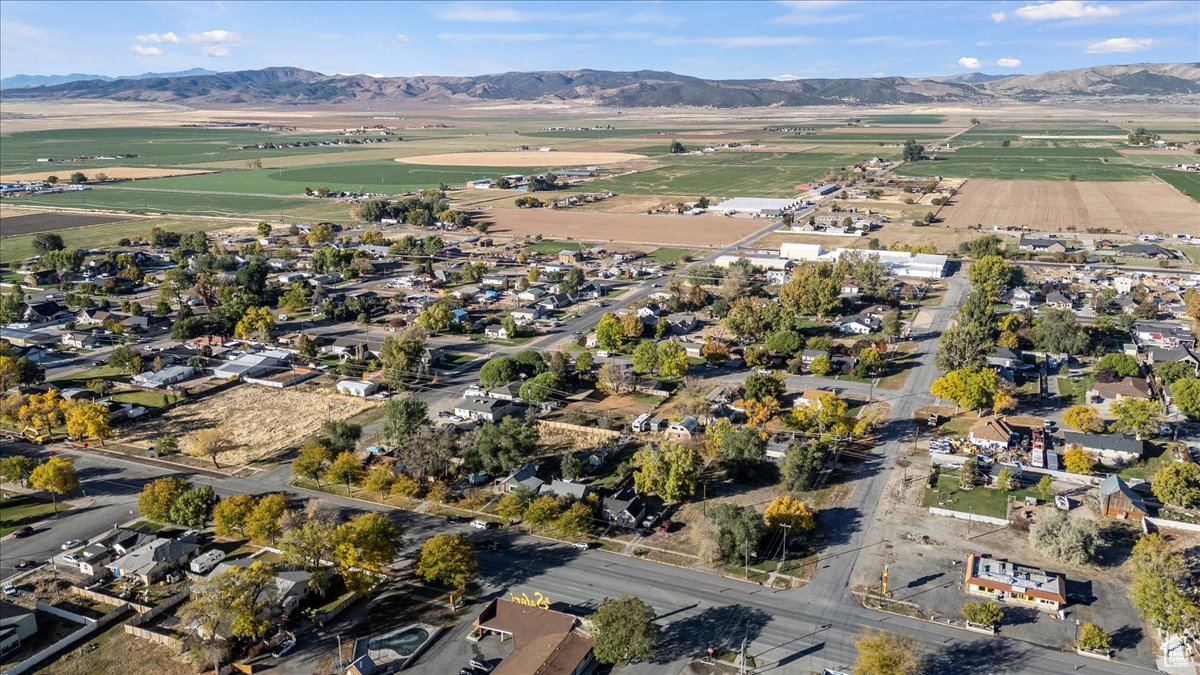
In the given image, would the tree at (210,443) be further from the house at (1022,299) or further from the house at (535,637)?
the house at (1022,299)

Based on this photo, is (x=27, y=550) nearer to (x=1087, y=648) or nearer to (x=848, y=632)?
(x=848, y=632)

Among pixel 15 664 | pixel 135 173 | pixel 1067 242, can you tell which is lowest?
pixel 15 664

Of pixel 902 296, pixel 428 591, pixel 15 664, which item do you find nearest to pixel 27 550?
pixel 15 664

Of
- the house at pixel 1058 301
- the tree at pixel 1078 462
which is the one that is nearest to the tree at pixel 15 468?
the tree at pixel 1078 462

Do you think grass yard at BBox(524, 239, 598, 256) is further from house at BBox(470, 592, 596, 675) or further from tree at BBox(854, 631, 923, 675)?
tree at BBox(854, 631, 923, 675)

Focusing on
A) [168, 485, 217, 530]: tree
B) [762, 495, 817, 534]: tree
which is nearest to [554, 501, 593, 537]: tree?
[762, 495, 817, 534]: tree
